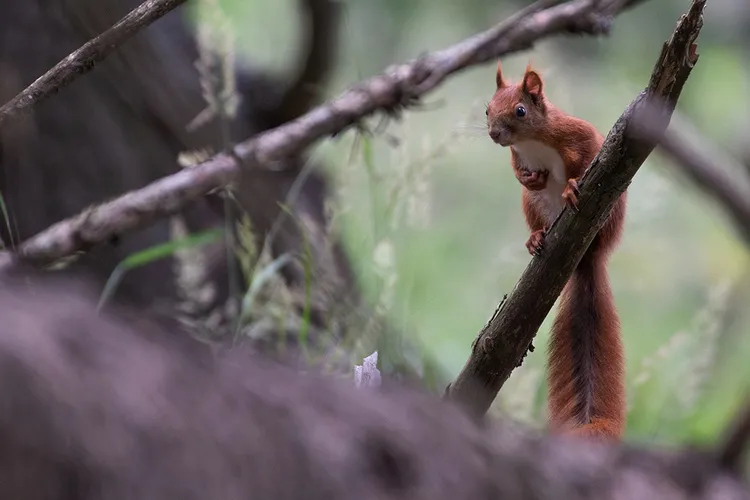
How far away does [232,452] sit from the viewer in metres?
0.41

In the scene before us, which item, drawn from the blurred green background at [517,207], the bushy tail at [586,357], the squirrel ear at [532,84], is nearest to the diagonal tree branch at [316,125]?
the blurred green background at [517,207]

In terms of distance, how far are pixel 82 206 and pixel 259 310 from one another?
0.61m

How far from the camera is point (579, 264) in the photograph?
1275 mm

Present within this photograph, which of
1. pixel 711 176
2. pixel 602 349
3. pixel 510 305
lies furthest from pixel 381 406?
pixel 602 349

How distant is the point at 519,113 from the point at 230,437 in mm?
994

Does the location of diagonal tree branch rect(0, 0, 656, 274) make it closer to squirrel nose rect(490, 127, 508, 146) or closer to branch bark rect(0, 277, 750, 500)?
squirrel nose rect(490, 127, 508, 146)

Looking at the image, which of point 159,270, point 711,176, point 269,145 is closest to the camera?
point 711,176

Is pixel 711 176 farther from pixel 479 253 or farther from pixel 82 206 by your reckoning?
pixel 479 253

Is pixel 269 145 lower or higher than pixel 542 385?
higher

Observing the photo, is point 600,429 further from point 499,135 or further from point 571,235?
point 499,135

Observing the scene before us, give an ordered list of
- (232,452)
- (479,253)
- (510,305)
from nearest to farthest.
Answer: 1. (232,452)
2. (510,305)
3. (479,253)

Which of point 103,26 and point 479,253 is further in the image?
point 479,253

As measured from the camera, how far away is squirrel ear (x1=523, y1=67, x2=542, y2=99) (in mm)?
1343

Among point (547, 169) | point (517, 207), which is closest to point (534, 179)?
point (547, 169)
